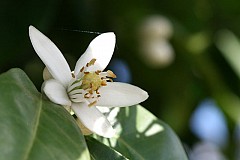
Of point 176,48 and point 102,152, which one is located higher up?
point 102,152

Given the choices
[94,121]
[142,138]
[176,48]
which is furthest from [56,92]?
[176,48]

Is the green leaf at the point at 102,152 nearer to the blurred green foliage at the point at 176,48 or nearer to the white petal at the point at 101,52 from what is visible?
the white petal at the point at 101,52

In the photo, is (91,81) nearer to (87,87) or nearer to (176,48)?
(87,87)

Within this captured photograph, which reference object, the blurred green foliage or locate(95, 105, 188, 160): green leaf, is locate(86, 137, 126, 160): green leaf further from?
the blurred green foliage

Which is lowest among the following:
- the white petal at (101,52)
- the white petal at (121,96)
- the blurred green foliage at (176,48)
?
the blurred green foliage at (176,48)

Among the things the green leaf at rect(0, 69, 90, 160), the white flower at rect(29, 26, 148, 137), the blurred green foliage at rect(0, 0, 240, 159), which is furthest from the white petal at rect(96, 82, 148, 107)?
the blurred green foliage at rect(0, 0, 240, 159)

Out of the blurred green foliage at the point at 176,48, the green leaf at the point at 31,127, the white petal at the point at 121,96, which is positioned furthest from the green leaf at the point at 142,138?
the blurred green foliage at the point at 176,48

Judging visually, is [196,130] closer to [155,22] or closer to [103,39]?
[155,22]

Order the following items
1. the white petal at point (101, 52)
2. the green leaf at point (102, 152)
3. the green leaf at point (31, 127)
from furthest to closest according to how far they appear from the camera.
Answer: the white petal at point (101, 52) → the green leaf at point (102, 152) → the green leaf at point (31, 127)
